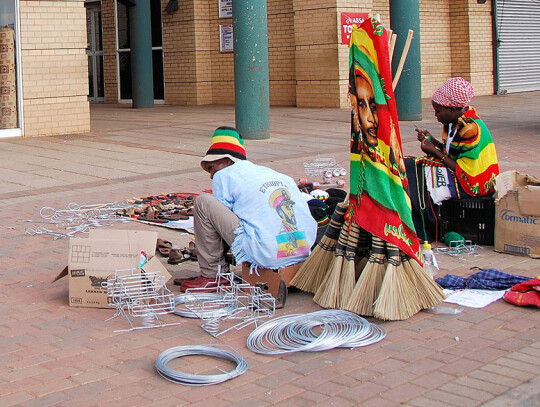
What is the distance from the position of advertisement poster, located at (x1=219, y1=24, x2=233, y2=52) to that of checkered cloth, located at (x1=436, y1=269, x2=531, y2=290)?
16.5m

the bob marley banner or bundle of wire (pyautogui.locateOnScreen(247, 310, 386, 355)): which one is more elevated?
the bob marley banner

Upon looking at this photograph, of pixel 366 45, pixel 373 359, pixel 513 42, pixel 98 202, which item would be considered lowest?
pixel 373 359

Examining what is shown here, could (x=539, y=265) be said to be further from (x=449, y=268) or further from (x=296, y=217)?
(x=296, y=217)

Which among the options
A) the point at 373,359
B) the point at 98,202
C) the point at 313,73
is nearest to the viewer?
the point at 373,359

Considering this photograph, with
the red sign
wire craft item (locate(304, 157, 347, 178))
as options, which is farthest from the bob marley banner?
the red sign

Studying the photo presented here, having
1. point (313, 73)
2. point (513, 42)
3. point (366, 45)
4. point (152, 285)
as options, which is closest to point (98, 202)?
point (152, 285)

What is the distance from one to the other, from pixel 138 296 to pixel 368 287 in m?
1.45

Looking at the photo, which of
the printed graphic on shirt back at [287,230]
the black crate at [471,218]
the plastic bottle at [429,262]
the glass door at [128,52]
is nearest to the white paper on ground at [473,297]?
the plastic bottle at [429,262]

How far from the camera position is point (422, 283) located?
16.5 feet

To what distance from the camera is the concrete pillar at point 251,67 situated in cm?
1325

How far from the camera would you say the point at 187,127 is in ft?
52.3

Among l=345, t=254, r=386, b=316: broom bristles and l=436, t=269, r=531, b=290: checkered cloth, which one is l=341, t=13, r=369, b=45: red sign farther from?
l=345, t=254, r=386, b=316: broom bristles

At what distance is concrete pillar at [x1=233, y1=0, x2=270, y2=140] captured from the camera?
13250 mm

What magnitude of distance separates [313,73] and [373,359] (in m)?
15.8
